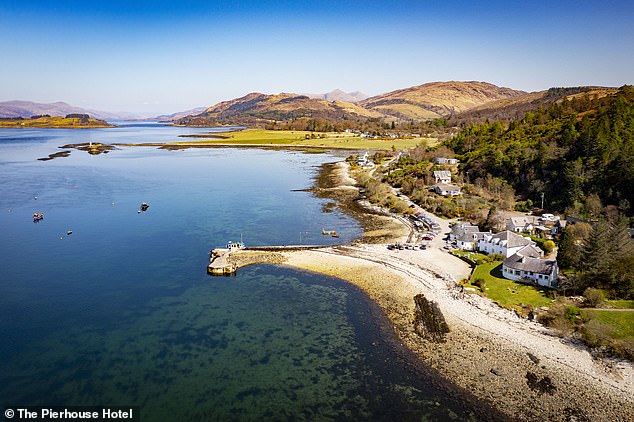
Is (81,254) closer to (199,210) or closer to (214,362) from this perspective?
(199,210)

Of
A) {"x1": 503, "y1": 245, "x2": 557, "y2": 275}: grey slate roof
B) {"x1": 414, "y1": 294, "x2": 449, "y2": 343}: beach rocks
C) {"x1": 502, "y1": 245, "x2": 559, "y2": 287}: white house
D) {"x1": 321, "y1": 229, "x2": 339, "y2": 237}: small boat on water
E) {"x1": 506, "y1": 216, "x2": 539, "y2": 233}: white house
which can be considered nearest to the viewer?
{"x1": 414, "y1": 294, "x2": 449, "y2": 343}: beach rocks

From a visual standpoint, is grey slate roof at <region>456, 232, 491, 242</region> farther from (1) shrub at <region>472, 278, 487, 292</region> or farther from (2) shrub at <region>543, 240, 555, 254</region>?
(1) shrub at <region>472, 278, 487, 292</region>

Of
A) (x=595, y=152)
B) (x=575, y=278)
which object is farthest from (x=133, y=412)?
(x=595, y=152)

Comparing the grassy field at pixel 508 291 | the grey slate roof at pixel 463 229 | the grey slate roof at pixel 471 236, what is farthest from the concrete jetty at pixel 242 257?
the grassy field at pixel 508 291

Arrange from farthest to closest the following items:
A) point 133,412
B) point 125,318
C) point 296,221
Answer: point 296,221
point 125,318
point 133,412

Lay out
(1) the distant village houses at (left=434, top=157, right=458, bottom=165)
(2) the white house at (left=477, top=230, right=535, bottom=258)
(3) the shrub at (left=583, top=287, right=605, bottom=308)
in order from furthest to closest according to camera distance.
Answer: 1. (1) the distant village houses at (left=434, top=157, right=458, bottom=165)
2. (2) the white house at (left=477, top=230, right=535, bottom=258)
3. (3) the shrub at (left=583, top=287, right=605, bottom=308)

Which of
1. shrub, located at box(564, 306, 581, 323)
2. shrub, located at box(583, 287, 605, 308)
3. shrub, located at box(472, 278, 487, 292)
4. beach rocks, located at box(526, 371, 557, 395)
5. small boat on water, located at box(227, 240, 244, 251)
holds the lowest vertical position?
small boat on water, located at box(227, 240, 244, 251)

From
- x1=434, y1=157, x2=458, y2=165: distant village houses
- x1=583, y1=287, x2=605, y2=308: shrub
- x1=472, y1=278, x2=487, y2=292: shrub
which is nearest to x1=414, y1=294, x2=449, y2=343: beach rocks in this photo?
x1=472, y1=278, x2=487, y2=292: shrub
